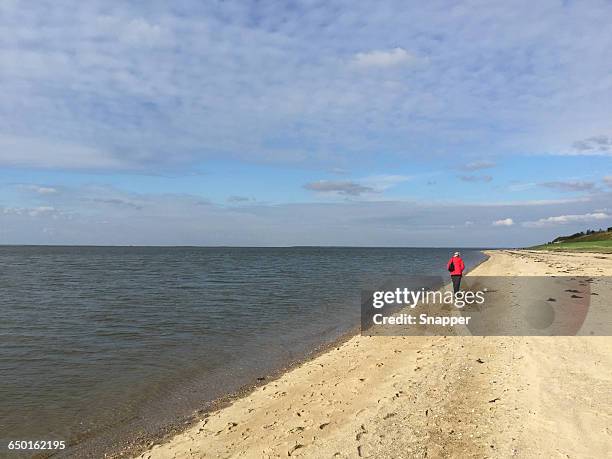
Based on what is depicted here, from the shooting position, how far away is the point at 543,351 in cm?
1134

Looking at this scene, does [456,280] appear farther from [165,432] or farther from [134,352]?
[165,432]

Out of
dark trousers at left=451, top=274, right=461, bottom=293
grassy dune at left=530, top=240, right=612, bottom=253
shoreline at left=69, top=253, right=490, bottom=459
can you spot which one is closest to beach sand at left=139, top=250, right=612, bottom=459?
shoreline at left=69, top=253, right=490, bottom=459

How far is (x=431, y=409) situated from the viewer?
26.2ft

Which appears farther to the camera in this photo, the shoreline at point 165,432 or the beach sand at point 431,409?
the shoreline at point 165,432

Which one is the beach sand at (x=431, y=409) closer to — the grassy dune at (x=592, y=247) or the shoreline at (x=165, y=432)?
the shoreline at (x=165, y=432)

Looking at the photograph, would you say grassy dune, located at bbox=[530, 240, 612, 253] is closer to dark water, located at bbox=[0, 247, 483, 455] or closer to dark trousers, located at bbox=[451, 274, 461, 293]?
dark trousers, located at bbox=[451, 274, 461, 293]

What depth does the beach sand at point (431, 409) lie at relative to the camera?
661 centimetres

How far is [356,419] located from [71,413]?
688 cm

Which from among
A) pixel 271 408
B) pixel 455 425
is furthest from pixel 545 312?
pixel 271 408

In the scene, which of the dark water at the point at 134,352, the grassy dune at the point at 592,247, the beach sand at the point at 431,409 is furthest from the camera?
the grassy dune at the point at 592,247

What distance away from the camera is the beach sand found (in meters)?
6.61

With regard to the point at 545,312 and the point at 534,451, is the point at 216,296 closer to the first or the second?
the point at 545,312

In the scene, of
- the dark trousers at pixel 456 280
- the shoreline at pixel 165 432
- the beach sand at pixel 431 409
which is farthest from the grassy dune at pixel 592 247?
the shoreline at pixel 165 432

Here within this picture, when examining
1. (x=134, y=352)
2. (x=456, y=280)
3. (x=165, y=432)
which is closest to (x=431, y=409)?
(x=165, y=432)
